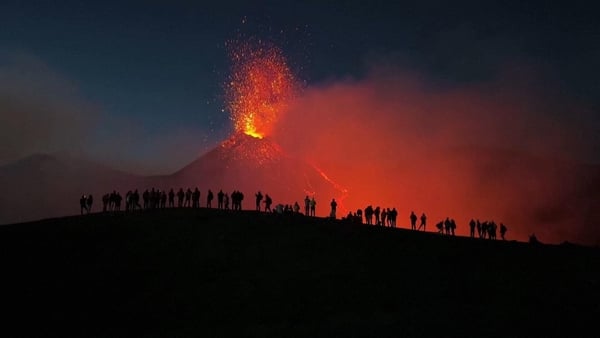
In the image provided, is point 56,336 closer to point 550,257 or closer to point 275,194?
point 550,257

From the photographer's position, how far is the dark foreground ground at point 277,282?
1888cm

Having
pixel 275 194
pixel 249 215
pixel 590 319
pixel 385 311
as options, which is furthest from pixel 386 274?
pixel 275 194

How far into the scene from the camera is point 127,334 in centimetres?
1805

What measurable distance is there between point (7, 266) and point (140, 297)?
23.9ft

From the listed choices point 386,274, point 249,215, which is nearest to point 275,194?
point 249,215

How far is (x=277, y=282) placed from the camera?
23.6 metres

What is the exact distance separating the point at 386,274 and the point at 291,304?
6.09 metres

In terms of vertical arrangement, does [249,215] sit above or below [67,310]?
above

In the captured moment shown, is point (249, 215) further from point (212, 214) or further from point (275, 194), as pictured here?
point (275, 194)

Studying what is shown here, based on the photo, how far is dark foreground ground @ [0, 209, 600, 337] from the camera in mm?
18875

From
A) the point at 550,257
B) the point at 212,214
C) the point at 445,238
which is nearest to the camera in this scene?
the point at 550,257

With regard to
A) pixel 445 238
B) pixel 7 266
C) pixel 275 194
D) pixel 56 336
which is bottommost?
pixel 56 336

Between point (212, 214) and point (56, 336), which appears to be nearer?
point (56, 336)

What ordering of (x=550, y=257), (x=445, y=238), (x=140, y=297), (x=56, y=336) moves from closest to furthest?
(x=56, y=336), (x=140, y=297), (x=550, y=257), (x=445, y=238)
